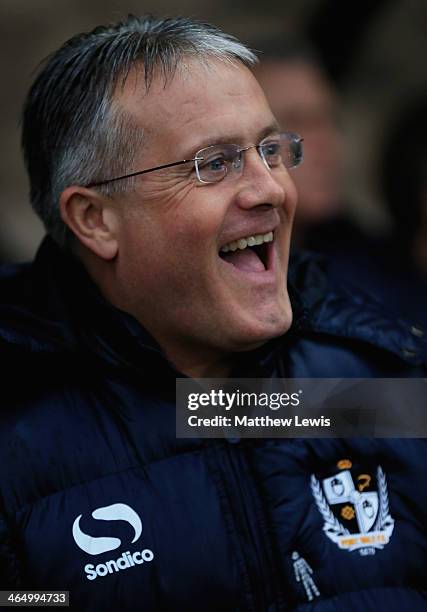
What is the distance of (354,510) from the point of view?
2.47 meters

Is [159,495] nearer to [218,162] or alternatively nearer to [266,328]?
[266,328]

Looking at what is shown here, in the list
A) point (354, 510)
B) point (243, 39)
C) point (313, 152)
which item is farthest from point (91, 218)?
point (243, 39)

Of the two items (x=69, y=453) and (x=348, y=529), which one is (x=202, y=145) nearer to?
(x=69, y=453)

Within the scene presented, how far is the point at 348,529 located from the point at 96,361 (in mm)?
778

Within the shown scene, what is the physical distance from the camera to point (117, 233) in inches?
101

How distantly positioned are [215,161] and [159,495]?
0.86 meters

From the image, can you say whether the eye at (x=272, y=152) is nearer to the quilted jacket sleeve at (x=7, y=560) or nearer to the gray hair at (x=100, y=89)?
the gray hair at (x=100, y=89)

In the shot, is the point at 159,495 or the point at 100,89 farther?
the point at 100,89

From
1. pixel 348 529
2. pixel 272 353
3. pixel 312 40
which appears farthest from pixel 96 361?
pixel 312 40

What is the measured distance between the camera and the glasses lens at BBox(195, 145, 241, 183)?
2471 millimetres

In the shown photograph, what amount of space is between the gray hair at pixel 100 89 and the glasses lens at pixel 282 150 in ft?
0.78

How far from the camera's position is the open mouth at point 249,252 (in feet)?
8.29

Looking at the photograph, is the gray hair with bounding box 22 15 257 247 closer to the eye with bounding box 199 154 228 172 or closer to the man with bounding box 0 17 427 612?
the man with bounding box 0 17 427 612

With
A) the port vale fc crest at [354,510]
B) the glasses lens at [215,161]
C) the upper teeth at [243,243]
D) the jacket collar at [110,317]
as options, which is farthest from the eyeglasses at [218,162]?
the port vale fc crest at [354,510]
